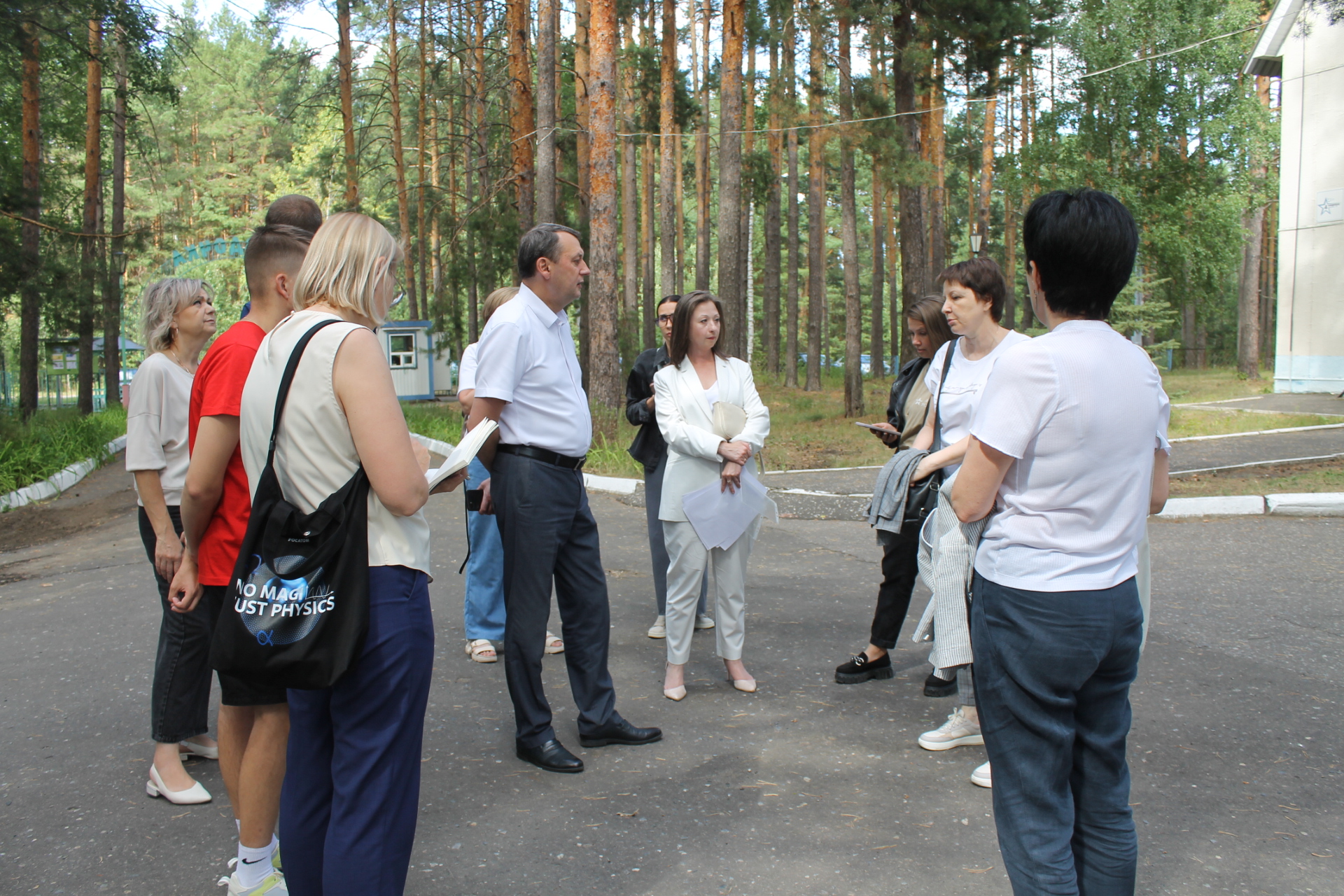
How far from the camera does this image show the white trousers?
468cm

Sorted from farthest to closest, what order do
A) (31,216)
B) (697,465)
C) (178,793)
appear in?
1. (31,216)
2. (697,465)
3. (178,793)

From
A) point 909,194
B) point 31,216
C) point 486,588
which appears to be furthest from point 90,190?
point 486,588

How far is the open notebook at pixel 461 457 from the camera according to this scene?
2.51 metres

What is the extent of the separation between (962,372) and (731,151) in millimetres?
12670

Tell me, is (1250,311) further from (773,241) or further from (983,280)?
(983,280)

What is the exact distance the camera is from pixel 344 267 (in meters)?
2.30

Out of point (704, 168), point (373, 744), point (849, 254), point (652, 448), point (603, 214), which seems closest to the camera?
point (373, 744)

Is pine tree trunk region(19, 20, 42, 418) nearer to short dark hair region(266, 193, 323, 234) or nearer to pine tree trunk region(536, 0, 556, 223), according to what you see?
pine tree trunk region(536, 0, 556, 223)

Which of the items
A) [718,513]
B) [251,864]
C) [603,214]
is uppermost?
[603,214]

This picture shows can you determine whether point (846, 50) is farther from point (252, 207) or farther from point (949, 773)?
point (252, 207)

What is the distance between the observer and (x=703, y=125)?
30.1m

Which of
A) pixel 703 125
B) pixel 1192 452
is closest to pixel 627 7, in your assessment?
pixel 703 125

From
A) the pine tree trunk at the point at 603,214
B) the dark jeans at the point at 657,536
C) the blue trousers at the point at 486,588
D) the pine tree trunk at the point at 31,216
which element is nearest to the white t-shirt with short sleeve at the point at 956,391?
the dark jeans at the point at 657,536

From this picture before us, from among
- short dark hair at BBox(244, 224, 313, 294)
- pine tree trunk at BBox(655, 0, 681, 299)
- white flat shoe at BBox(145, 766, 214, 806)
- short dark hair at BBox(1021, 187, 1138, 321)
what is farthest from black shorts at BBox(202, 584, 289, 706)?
pine tree trunk at BBox(655, 0, 681, 299)
